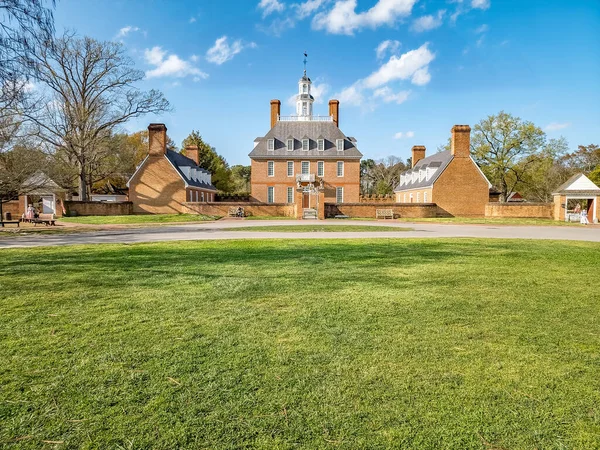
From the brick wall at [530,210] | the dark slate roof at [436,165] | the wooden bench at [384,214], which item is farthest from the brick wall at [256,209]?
the brick wall at [530,210]

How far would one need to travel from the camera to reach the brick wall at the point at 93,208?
36.6 metres

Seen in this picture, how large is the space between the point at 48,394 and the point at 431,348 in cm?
349

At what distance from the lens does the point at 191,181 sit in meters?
43.4

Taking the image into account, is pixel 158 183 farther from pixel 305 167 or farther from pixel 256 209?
pixel 305 167

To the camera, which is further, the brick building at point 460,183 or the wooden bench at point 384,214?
the brick building at point 460,183

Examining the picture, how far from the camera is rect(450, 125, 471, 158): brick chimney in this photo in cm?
4131

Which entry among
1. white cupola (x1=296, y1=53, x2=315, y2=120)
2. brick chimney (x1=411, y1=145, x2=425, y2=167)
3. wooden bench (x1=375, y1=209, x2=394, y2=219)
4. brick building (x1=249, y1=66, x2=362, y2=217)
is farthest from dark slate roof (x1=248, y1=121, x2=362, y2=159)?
wooden bench (x1=375, y1=209, x2=394, y2=219)

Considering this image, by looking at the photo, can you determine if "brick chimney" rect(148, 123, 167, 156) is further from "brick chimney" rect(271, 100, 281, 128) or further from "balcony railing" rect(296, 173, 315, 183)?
"brick chimney" rect(271, 100, 281, 128)

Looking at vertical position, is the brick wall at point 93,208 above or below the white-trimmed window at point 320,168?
below

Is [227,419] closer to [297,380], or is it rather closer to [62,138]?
[297,380]

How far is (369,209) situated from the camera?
38.4 m

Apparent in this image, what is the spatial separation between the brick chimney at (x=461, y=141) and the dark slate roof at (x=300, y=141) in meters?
11.3

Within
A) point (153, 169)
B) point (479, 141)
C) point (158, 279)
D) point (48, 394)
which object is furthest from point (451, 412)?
point (479, 141)

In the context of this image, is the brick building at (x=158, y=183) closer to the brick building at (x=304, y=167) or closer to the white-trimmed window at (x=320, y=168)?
the brick building at (x=304, y=167)
